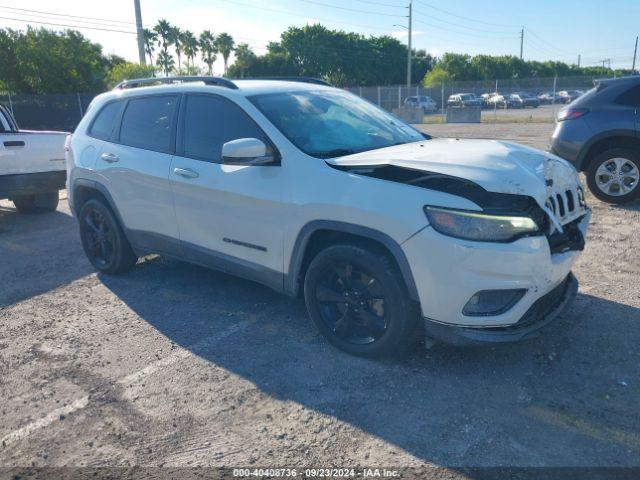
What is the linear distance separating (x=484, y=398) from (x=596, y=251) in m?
3.26

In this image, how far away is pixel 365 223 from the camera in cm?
338

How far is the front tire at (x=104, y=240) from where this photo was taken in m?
5.40

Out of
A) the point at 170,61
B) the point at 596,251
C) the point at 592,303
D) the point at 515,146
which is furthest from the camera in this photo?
the point at 170,61

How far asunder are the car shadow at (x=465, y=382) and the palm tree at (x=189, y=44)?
79.5 metres

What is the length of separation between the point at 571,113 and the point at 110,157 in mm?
6040

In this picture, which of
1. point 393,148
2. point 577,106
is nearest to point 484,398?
point 393,148

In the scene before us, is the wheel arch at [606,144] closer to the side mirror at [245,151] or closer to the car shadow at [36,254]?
the side mirror at [245,151]

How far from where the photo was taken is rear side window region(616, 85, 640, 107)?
7301mm

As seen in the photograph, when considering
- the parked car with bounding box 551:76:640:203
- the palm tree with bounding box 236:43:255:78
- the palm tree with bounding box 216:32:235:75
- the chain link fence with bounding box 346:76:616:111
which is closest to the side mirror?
the parked car with bounding box 551:76:640:203

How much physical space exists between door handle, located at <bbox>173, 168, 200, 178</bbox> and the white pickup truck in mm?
4968

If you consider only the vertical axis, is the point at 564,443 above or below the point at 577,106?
below

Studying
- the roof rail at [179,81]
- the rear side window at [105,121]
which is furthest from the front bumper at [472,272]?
the rear side window at [105,121]

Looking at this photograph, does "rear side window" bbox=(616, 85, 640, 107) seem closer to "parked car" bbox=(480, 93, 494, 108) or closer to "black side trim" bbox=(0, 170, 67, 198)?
"black side trim" bbox=(0, 170, 67, 198)

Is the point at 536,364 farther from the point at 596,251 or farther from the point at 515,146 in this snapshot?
the point at 596,251
